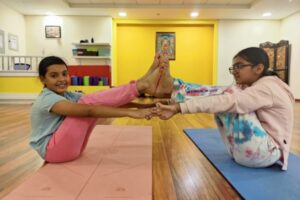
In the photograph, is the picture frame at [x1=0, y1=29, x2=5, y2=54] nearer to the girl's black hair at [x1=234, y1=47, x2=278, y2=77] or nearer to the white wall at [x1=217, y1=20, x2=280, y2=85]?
the white wall at [x1=217, y1=20, x2=280, y2=85]

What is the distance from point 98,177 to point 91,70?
488 cm

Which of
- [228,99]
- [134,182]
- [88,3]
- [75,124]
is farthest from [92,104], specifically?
[88,3]

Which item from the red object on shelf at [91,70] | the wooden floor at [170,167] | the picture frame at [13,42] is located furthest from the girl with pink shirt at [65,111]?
the picture frame at [13,42]

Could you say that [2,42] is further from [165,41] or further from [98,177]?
[98,177]

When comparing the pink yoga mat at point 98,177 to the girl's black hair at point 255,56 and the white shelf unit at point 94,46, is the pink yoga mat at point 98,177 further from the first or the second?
the white shelf unit at point 94,46

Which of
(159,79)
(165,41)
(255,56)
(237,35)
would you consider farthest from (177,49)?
(255,56)

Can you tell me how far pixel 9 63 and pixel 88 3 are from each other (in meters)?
2.65

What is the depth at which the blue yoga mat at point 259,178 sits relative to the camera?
1375 mm

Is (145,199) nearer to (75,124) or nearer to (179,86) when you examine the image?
(75,124)

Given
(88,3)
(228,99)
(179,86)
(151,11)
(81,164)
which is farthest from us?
(151,11)

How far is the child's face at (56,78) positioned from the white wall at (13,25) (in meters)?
6.22

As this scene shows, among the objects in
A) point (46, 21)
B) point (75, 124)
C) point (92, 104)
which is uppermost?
point (46, 21)

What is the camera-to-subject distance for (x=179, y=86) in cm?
193

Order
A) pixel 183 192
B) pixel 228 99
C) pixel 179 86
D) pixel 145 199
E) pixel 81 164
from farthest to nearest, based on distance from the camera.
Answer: pixel 179 86 < pixel 81 164 < pixel 228 99 < pixel 183 192 < pixel 145 199
